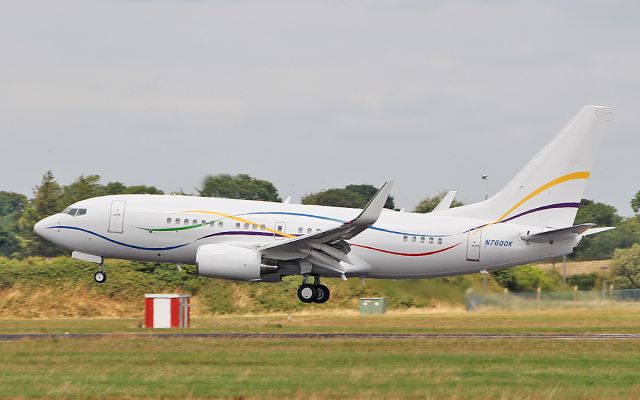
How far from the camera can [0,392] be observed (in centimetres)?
2488

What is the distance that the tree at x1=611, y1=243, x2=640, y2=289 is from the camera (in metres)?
→ 73.7

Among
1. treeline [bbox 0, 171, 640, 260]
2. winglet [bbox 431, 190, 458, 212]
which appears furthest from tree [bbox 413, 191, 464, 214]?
winglet [bbox 431, 190, 458, 212]

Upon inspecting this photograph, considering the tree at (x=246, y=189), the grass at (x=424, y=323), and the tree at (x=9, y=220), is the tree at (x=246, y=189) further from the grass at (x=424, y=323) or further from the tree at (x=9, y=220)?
the grass at (x=424, y=323)

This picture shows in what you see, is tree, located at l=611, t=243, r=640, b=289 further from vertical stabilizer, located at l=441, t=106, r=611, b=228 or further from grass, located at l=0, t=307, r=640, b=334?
vertical stabilizer, located at l=441, t=106, r=611, b=228

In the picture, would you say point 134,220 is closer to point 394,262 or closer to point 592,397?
point 394,262

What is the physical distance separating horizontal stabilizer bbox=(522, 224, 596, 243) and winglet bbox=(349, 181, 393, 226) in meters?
7.32

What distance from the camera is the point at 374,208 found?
41.5 meters

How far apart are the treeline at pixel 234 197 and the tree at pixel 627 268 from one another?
44.5 ft

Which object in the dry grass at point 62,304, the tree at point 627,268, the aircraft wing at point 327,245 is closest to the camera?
the aircraft wing at point 327,245

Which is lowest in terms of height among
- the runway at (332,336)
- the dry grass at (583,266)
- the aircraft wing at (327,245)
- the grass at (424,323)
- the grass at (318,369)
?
the grass at (318,369)

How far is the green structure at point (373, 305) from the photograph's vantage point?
2249 inches

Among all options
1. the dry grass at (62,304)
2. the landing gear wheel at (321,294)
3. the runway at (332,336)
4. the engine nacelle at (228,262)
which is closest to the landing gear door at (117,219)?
the engine nacelle at (228,262)

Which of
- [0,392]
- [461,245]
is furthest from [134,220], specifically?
[0,392]

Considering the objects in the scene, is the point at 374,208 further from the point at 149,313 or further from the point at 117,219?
the point at 149,313
